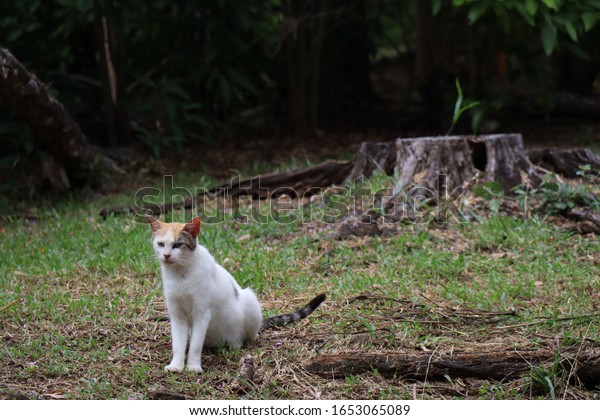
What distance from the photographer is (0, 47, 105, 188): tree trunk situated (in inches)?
273

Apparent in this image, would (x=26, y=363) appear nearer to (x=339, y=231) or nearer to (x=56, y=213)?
(x=339, y=231)

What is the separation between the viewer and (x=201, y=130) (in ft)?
34.4

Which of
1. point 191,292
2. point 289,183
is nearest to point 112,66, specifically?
point 289,183

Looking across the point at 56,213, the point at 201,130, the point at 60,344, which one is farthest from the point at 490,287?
the point at 201,130

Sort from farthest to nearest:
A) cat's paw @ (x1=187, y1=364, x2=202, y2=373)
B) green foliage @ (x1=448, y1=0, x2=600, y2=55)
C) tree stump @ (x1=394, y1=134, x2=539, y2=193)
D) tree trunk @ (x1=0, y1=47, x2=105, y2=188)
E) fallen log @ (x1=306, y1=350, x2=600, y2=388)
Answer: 1. green foliage @ (x1=448, y1=0, x2=600, y2=55)
2. tree trunk @ (x1=0, y1=47, x2=105, y2=188)
3. tree stump @ (x1=394, y1=134, x2=539, y2=193)
4. cat's paw @ (x1=187, y1=364, x2=202, y2=373)
5. fallen log @ (x1=306, y1=350, x2=600, y2=388)

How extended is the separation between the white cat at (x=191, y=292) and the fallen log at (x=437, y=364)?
21.0 inches

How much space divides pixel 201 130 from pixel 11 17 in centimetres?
270

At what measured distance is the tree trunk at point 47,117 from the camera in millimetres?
6930

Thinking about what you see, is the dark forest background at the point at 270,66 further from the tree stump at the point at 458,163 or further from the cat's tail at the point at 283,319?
the cat's tail at the point at 283,319

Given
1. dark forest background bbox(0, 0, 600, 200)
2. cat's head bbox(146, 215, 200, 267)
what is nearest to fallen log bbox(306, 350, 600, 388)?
cat's head bbox(146, 215, 200, 267)

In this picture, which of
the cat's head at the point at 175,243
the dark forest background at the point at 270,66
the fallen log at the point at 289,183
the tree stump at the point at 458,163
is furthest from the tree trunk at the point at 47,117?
the cat's head at the point at 175,243

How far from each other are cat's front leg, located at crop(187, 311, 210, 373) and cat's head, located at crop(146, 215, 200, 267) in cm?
28

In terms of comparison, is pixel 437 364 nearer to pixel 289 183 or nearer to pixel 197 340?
pixel 197 340

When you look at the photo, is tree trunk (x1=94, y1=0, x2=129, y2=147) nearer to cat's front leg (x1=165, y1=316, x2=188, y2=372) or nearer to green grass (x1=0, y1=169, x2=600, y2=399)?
green grass (x1=0, y1=169, x2=600, y2=399)
